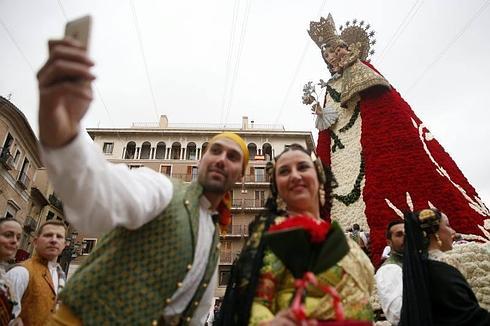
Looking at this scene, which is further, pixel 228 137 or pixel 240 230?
pixel 240 230

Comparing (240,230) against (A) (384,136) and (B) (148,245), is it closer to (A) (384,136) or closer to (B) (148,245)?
(A) (384,136)

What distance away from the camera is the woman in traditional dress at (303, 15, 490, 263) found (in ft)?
14.2

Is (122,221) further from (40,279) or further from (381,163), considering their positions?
(381,163)

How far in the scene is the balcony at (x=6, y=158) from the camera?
58.2 ft

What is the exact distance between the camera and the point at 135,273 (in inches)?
53.7

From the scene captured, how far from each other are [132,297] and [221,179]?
76 centimetres

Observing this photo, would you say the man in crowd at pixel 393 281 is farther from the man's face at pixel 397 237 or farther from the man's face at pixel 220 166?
the man's face at pixel 220 166

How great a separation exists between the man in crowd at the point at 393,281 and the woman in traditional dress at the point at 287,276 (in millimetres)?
1502

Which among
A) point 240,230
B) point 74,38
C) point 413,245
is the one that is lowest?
point 413,245

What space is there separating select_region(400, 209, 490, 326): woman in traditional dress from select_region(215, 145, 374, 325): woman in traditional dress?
1133mm

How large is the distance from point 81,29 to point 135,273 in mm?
933

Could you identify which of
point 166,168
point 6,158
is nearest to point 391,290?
point 6,158

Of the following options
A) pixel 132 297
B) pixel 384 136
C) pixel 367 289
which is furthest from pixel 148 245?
pixel 384 136

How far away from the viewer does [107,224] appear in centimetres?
119
